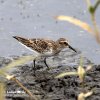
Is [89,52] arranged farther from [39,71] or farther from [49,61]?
[39,71]

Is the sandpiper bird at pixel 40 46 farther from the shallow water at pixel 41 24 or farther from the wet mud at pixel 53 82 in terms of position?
the shallow water at pixel 41 24

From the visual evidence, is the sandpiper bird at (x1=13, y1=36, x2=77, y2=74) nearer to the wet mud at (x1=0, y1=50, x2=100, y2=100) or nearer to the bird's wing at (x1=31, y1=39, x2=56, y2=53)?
the bird's wing at (x1=31, y1=39, x2=56, y2=53)

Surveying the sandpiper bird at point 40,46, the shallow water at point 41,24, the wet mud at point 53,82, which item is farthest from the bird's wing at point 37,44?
the shallow water at point 41,24

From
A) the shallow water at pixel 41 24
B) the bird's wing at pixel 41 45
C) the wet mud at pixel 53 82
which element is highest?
the shallow water at pixel 41 24

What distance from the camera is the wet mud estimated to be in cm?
657

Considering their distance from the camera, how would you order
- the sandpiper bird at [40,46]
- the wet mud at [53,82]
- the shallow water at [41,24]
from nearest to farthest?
1. the wet mud at [53,82]
2. the sandpiper bird at [40,46]
3. the shallow water at [41,24]

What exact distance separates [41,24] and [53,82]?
4.16 metres

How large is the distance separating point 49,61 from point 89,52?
101cm

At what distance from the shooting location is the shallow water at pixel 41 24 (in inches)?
398

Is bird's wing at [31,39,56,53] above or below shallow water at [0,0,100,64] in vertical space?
below

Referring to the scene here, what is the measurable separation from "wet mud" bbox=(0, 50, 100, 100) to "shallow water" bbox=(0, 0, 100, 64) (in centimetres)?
62

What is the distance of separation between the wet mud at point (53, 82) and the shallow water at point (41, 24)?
62 centimetres

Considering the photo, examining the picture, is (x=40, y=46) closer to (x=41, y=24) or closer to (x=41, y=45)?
(x=41, y=45)

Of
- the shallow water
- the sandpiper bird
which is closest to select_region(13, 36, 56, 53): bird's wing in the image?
the sandpiper bird
